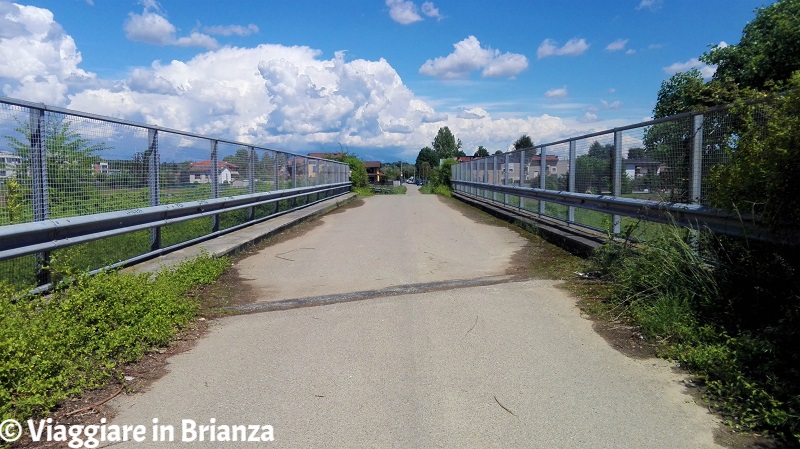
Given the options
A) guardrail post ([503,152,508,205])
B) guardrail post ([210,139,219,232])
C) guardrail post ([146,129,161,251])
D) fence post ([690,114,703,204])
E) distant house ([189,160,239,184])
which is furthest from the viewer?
guardrail post ([503,152,508,205])

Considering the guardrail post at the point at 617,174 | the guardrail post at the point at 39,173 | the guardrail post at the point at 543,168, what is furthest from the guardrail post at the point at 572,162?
the guardrail post at the point at 39,173

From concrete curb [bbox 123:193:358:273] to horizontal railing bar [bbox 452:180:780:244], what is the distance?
5.83 meters

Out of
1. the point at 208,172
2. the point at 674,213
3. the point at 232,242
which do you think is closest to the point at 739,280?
the point at 674,213

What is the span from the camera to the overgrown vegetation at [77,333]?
13.3 feet

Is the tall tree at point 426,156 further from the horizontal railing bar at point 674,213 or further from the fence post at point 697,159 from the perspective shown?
the fence post at point 697,159

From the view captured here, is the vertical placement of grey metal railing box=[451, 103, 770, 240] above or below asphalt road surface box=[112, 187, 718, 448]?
above

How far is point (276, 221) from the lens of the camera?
15.4 metres

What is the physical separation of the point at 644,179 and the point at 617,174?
3.14 feet

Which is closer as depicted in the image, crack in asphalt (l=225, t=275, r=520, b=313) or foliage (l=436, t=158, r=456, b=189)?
crack in asphalt (l=225, t=275, r=520, b=313)

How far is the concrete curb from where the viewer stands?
28.0 ft

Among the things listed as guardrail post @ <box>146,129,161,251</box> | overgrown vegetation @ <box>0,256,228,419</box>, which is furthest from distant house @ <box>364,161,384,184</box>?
overgrown vegetation @ <box>0,256,228,419</box>

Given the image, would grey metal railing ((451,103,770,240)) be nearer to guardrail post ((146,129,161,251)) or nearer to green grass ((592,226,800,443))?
green grass ((592,226,800,443))

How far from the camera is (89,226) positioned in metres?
6.78

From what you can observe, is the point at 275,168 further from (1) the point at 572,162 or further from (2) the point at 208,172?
(1) the point at 572,162
